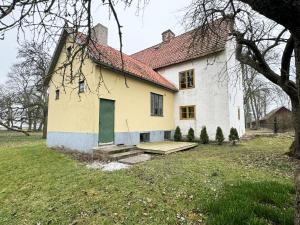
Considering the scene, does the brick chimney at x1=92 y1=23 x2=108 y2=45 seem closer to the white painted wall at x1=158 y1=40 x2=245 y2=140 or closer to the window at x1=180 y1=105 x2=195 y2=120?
the white painted wall at x1=158 y1=40 x2=245 y2=140

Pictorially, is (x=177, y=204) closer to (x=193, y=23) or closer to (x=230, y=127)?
(x=193, y=23)

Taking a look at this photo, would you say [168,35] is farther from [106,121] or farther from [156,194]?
[156,194]

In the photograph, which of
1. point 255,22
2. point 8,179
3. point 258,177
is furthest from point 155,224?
point 255,22

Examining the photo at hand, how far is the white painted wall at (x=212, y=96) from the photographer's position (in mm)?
13016

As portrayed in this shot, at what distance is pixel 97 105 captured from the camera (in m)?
9.20

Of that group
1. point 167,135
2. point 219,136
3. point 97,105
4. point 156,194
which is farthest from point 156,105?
point 156,194

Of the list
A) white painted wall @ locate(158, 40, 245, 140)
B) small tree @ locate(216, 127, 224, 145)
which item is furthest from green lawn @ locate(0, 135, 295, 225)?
white painted wall @ locate(158, 40, 245, 140)

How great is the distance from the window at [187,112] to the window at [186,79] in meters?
1.55

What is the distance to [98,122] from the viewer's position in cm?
918

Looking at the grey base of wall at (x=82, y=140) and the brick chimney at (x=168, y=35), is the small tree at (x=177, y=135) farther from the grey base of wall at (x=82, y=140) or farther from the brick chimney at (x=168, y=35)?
the brick chimney at (x=168, y=35)

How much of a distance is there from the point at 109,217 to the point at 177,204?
4.57ft

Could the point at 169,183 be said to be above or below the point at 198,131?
below

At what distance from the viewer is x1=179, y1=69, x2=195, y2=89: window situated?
1456cm

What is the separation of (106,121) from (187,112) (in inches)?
283
